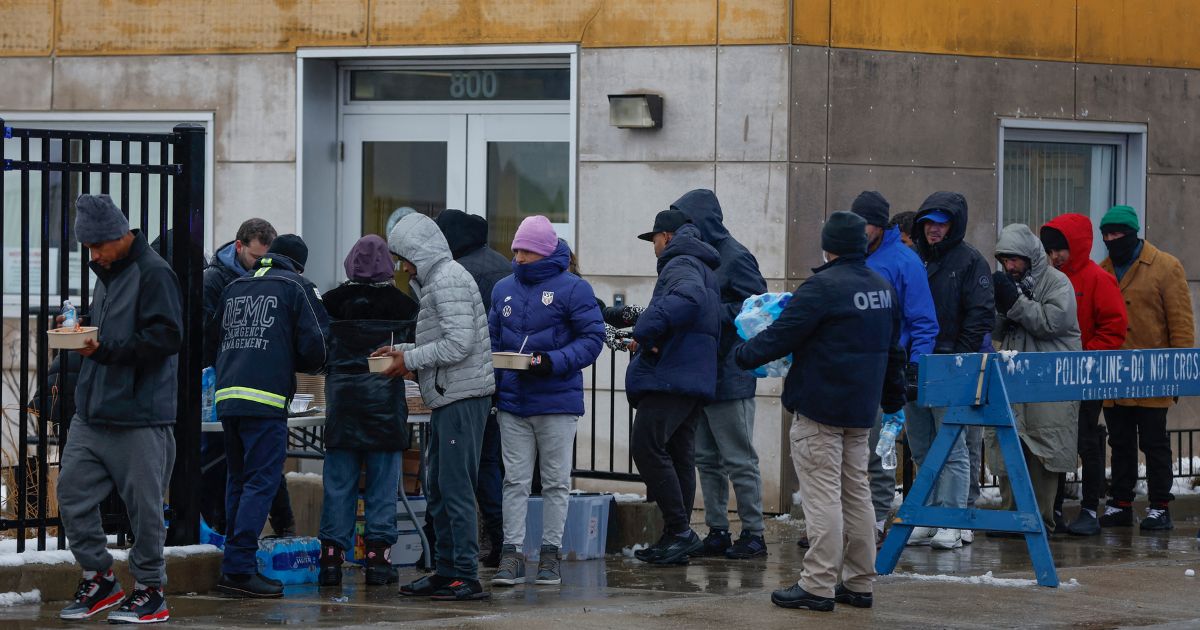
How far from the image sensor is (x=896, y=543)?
28.9 feet

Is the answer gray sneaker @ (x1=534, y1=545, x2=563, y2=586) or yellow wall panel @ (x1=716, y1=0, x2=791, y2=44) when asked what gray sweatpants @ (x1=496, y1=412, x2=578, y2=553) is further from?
yellow wall panel @ (x1=716, y1=0, x2=791, y2=44)

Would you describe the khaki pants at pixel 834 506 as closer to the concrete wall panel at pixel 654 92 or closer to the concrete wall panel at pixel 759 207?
the concrete wall panel at pixel 759 207

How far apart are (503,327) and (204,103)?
211 inches

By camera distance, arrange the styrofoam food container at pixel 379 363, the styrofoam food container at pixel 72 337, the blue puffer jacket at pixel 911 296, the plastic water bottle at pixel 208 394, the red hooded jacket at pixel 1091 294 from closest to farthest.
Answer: the styrofoam food container at pixel 72 337, the styrofoam food container at pixel 379 363, the plastic water bottle at pixel 208 394, the blue puffer jacket at pixel 911 296, the red hooded jacket at pixel 1091 294

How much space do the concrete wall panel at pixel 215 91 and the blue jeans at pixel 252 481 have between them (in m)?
5.06

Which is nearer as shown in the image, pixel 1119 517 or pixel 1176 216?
pixel 1119 517

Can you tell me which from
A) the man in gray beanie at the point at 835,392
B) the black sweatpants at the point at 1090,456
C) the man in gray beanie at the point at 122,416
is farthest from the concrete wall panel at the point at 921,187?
the man in gray beanie at the point at 122,416

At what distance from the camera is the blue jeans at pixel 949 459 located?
9844mm

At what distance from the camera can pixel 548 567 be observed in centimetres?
868

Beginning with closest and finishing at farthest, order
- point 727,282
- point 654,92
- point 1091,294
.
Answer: point 727,282
point 1091,294
point 654,92

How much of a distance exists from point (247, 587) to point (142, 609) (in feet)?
3.07

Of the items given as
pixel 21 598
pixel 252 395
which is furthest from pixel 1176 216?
pixel 21 598

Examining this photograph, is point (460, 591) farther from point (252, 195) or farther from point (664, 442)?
point (252, 195)

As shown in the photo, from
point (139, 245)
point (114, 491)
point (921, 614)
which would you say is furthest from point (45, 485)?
point (921, 614)
